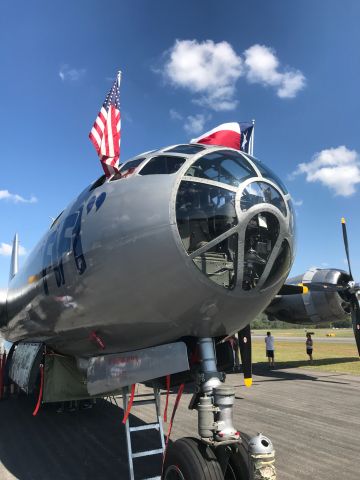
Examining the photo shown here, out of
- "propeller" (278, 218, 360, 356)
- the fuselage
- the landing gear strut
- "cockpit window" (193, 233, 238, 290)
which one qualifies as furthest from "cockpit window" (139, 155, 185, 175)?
"propeller" (278, 218, 360, 356)

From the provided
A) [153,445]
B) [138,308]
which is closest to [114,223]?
[138,308]

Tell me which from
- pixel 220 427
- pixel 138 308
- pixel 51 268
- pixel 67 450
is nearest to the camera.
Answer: pixel 220 427

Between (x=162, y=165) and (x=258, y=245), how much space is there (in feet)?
4.73

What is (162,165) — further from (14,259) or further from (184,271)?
(14,259)

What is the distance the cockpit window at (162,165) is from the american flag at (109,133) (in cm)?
62

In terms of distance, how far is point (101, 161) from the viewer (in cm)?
539

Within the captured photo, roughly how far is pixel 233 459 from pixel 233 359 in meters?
1.38

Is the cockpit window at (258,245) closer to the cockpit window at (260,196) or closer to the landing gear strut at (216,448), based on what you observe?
the cockpit window at (260,196)

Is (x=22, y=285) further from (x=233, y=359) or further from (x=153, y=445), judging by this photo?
(x=233, y=359)

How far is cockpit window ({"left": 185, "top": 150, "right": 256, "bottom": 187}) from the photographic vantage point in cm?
434

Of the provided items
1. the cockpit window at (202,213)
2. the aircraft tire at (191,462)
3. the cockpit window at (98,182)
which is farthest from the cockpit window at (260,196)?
the aircraft tire at (191,462)

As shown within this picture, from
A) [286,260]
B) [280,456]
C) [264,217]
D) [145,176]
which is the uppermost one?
[145,176]

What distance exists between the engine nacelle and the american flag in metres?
15.2

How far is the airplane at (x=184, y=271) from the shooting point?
4168 mm
